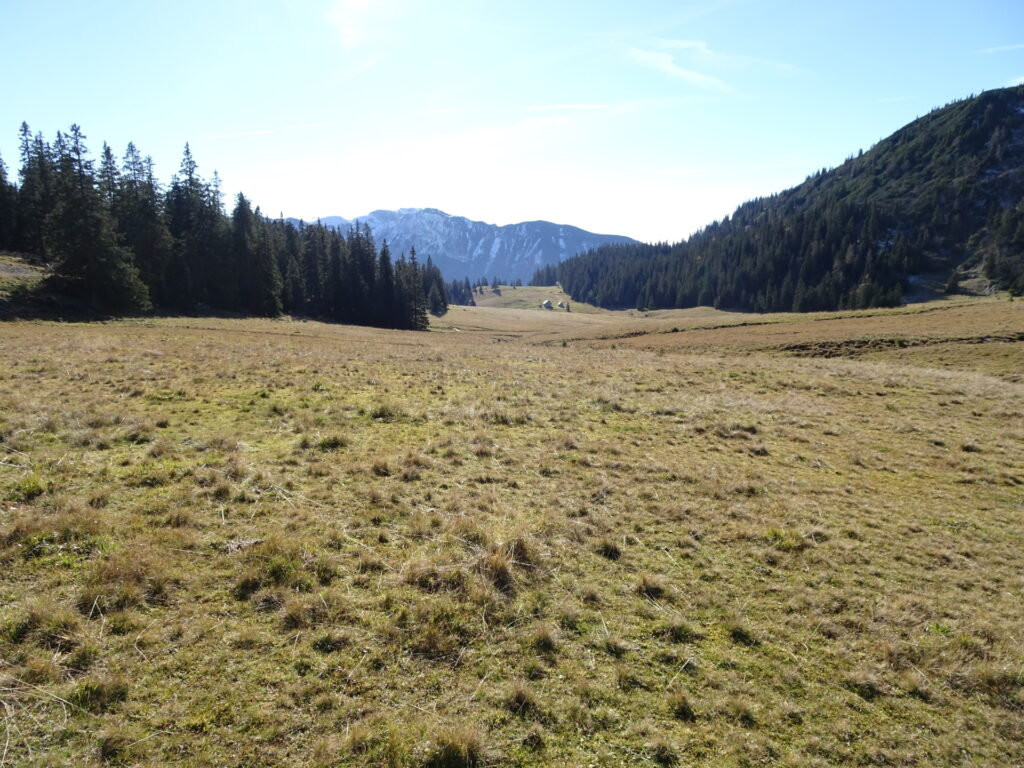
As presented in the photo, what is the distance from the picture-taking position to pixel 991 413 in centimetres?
1969

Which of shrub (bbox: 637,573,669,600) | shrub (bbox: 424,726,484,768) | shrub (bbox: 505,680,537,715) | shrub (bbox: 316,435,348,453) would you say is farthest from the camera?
shrub (bbox: 316,435,348,453)

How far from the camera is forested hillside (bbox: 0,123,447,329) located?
46031 millimetres

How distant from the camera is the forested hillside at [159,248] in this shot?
46031 millimetres

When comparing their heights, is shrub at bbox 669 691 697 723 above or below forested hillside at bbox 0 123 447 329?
below

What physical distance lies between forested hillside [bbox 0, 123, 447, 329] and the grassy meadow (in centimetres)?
4152

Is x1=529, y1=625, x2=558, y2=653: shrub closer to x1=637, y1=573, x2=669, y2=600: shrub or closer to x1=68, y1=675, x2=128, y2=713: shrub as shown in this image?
x1=637, y1=573, x2=669, y2=600: shrub

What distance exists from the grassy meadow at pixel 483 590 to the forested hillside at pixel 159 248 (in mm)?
41522

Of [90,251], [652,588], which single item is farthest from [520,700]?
[90,251]

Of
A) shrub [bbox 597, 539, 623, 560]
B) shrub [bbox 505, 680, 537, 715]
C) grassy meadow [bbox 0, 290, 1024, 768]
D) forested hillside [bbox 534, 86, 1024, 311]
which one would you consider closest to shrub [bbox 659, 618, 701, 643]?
grassy meadow [bbox 0, 290, 1024, 768]

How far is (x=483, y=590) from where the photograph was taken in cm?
643

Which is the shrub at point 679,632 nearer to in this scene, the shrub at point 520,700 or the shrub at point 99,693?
the shrub at point 520,700

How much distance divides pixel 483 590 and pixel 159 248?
67571mm

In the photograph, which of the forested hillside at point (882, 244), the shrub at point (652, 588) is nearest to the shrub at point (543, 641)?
the shrub at point (652, 588)

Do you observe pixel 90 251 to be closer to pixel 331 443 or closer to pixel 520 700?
pixel 331 443
